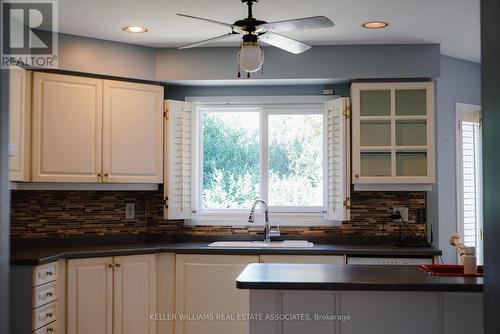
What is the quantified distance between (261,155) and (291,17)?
1.38 meters

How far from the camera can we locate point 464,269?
2797mm

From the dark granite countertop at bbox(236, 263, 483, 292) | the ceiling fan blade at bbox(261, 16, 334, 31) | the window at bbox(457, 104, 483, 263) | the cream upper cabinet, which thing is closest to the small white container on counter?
the dark granite countertop at bbox(236, 263, 483, 292)

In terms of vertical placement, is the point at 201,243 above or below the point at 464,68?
below

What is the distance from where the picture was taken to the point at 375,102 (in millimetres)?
4371

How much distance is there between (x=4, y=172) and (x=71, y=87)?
3.33 meters

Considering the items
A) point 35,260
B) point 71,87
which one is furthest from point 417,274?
point 71,87

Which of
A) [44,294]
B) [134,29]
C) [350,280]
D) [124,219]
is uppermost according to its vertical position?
[134,29]

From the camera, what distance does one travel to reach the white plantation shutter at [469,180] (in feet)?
16.2

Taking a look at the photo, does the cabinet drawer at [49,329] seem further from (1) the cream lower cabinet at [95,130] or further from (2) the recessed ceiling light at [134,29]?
(2) the recessed ceiling light at [134,29]

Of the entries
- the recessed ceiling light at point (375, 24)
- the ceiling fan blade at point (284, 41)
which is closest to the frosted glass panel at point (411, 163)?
the recessed ceiling light at point (375, 24)

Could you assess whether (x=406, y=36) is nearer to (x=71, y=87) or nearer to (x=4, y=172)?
(x=71, y=87)

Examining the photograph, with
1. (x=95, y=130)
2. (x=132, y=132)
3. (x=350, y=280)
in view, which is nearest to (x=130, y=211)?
(x=132, y=132)

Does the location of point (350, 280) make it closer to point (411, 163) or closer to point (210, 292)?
point (210, 292)

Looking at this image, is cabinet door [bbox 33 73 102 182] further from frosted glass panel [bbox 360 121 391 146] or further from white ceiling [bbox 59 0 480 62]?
frosted glass panel [bbox 360 121 391 146]
